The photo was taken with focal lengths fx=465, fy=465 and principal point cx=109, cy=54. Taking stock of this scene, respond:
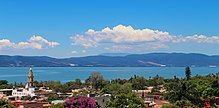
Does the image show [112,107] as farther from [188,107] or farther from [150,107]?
[150,107]

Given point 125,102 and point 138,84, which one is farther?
point 138,84

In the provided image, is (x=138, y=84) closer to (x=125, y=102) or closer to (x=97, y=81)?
(x=97, y=81)

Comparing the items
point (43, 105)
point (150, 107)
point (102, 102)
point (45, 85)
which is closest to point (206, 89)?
point (150, 107)

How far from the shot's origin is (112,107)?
2823cm

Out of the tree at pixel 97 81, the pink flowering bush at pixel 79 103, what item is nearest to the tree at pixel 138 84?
the tree at pixel 97 81

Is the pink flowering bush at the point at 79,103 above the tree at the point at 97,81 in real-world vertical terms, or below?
above

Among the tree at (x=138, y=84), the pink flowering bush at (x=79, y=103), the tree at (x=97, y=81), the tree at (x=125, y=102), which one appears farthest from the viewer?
the tree at (x=97, y=81)

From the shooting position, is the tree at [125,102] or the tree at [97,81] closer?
the tree at [125,102]

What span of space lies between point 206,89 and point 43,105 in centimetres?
1413

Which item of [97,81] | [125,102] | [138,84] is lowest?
[138,84]

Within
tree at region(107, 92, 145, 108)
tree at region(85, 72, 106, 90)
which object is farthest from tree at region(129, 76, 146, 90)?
tree at region(107, 92, 145, 108)

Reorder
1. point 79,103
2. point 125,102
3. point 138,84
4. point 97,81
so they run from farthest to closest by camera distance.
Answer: point 97,81, point 138,84, point 125,102, point 79,103

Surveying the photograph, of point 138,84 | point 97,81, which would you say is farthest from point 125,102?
point 97,81

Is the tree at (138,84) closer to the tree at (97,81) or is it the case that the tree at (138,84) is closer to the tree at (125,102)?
the tree at (97,81)
